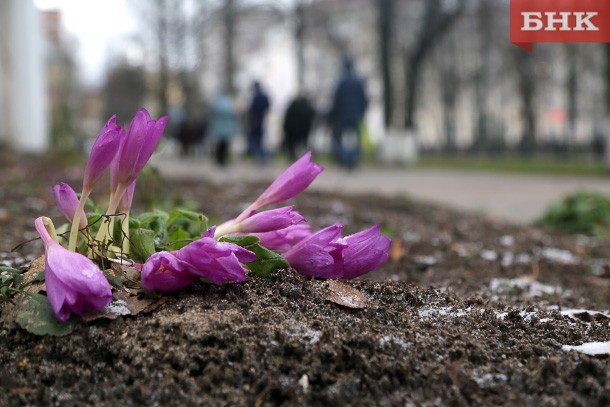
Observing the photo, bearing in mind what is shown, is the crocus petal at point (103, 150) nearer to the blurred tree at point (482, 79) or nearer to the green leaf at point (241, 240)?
the green leaf at point (241, 240)

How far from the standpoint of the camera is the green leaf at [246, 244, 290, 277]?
2064 millimetres

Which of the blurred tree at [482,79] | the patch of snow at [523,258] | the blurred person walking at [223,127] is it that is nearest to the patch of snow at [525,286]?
the patch of snow at [523,258]

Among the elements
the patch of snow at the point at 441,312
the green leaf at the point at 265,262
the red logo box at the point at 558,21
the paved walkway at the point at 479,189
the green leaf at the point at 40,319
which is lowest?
the paved walkway at the point at 479,189

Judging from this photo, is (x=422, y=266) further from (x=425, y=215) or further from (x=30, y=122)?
(x=30, y=122)

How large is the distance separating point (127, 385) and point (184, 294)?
14.5 inches

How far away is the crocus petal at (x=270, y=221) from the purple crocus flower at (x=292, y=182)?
1.5 inches

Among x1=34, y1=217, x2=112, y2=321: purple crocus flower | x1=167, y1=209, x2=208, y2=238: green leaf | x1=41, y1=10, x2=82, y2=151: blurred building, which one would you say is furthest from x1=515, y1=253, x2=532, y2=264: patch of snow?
x1=41, y1=10, x2=82, y2=151: blurred building

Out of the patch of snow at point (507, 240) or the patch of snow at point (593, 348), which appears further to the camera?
the patch of snow at point (507, 240)

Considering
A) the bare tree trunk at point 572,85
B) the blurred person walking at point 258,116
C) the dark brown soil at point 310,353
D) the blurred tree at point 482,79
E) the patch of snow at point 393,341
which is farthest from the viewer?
the blurred tree at point 482,79

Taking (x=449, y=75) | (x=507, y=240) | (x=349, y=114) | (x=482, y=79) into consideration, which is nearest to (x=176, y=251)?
(x=507, y=240)

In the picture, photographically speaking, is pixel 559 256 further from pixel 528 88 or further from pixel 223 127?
pixel 528 88

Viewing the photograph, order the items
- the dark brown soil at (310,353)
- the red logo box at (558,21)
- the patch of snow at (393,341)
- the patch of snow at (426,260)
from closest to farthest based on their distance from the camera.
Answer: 1. the dark brown soil at (310,353)
2. the patch of snow at (393,341)
3. the red logo box at (558,21)
4. the patch of snow at (426,260)

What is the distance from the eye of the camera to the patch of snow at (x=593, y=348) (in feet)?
5.89

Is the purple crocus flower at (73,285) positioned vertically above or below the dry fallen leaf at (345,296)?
above
